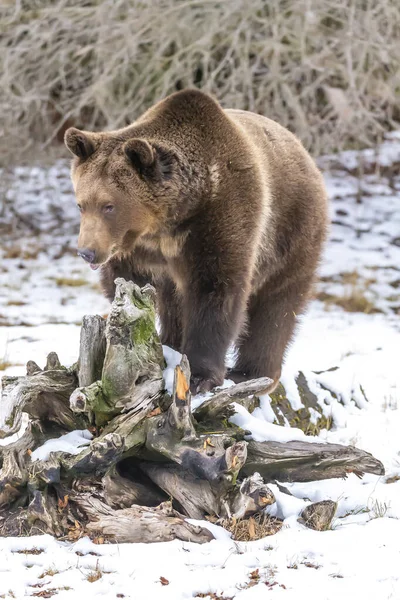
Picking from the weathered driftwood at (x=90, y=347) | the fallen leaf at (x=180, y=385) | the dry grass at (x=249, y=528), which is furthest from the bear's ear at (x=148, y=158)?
the dry grass at (x=249, y=528)

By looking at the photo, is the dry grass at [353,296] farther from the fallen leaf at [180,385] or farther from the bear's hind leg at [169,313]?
the fallen leaf at [180,385]

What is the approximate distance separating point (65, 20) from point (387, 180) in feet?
19.3

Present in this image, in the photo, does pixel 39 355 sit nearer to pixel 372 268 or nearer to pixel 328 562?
pixel 328 562

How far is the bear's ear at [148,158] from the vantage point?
4.23m

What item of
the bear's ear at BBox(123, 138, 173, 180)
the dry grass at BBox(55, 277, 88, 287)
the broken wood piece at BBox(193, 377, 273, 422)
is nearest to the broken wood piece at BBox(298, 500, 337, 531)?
the broken wood piece at BBox(193, 377, 273, 422)

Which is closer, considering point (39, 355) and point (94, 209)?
point (94, 209)

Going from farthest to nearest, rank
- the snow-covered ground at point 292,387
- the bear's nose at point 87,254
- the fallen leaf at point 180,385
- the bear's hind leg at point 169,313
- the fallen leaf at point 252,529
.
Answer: the bear's hind leg at point 169,313, the bear's nose at point 87,254, the fallen leaf at point 180,385, the fallen leaf at point 252,529, the snow-covered ground at point 292,387

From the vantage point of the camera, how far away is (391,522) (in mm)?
3762

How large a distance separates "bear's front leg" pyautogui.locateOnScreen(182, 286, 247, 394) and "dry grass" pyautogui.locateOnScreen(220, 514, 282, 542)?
37.5 inches

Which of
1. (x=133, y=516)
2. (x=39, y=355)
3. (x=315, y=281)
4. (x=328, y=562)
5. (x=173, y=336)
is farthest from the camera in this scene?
(x=39, y=355)

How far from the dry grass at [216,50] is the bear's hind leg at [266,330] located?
506 cm

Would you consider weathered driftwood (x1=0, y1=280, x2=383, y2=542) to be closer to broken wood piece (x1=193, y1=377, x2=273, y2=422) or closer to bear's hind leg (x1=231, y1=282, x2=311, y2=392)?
broken wood piece (x1=193, y1=377, x2=273, y2=422)

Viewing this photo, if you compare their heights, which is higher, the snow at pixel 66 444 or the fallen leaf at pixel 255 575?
the fallen leaf at pixel 255 575

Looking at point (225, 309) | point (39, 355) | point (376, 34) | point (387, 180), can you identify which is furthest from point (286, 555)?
point (387, 180)
